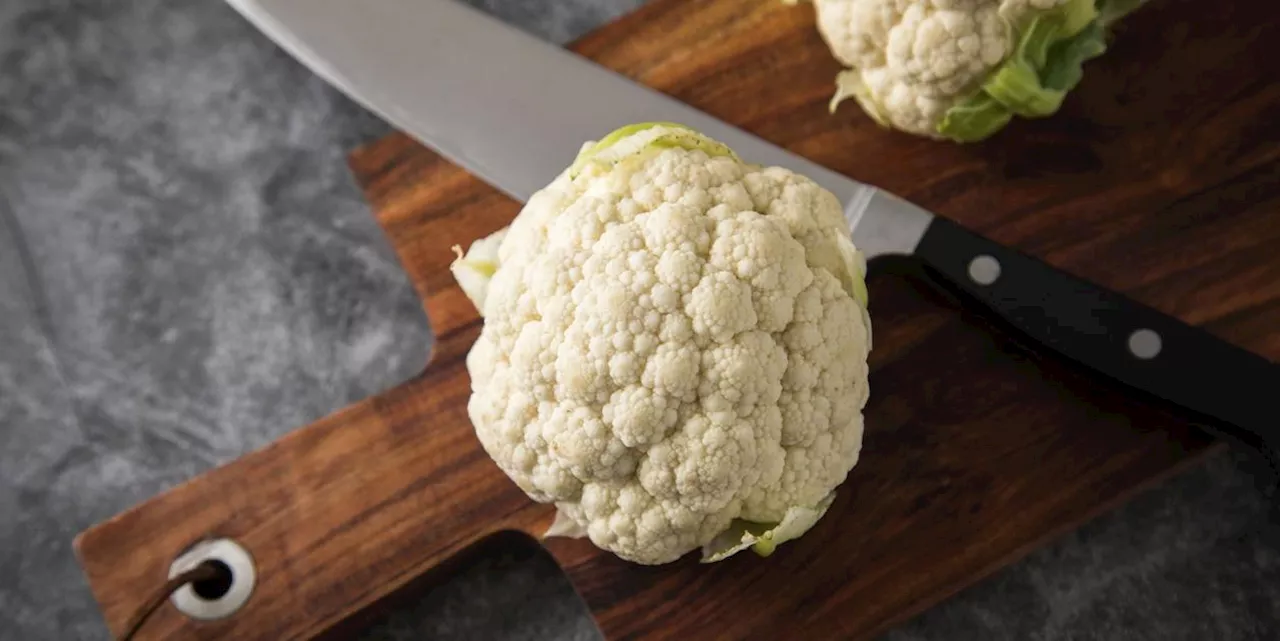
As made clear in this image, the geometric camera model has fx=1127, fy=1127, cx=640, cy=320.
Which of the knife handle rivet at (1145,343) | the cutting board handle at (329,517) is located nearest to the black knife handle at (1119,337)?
the knife handle rivet at (1145,343)

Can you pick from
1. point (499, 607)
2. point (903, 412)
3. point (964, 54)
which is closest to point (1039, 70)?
point (964, 54)

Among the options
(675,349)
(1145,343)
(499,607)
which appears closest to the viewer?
(675,349)

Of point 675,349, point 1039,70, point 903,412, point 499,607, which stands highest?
point 1039,70

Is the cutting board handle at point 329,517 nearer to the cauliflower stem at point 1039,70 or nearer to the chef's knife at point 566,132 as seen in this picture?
the chef's knife at point 566,132

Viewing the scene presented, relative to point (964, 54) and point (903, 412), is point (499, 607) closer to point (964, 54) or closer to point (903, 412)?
point (903, 412)

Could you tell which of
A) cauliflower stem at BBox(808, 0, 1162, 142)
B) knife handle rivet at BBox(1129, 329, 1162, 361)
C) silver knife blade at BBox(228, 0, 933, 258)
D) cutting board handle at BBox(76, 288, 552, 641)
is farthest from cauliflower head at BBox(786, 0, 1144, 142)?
cutting board handle at BBox(76, 288, 552, 641)

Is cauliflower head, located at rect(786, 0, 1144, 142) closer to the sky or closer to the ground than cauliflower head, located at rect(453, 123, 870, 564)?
closer to the sky

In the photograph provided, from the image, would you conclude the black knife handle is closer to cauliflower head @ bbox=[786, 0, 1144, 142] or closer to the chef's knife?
the chef's knife
